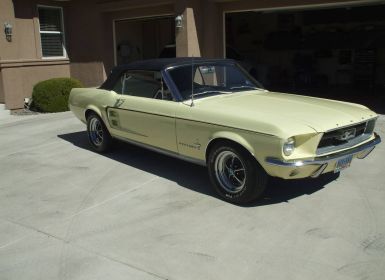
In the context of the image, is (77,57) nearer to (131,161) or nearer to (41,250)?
(131,161)

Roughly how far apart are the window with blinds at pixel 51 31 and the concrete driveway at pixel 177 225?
8.32m

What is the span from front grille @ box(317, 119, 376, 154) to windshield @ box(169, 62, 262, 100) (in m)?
1.68

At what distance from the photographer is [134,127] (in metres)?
6.18

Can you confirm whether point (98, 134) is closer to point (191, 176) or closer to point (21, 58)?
point (191, 176)

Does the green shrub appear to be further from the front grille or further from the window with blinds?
the front grille

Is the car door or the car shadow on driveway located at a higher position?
the car door

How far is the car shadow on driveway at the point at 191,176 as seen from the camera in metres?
5.18

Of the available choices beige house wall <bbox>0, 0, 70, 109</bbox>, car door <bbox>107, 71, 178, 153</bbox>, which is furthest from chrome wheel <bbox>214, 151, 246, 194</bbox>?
beige house wall <bbox>0, 0, 70, 109</bbox>

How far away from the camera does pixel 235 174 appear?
4977 millimetres

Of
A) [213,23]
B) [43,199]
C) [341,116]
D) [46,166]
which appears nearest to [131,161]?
[46,166]

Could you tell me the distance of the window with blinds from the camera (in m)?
14.0

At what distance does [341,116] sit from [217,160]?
142 cm

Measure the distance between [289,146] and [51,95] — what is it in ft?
30.5

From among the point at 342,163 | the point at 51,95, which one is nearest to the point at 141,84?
the point at 342,163
